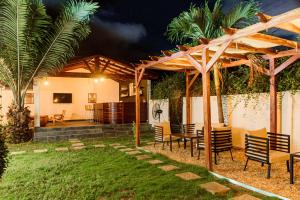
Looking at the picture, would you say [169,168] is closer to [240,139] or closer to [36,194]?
[36,194]

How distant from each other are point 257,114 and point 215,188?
3.95m

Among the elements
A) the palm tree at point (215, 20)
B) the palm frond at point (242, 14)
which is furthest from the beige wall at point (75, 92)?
the palm frond at point (242, 14)

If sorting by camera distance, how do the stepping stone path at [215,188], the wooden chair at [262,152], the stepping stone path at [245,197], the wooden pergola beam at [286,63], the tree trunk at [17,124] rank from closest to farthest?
the stepping stone path at [245,197]
the stepping stone path at [215,188]
the wooden chair at [262,152]
the wooden pergola beam at [286,63]
the tree trunk at [17,124]

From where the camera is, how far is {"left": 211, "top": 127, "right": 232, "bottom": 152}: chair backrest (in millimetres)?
6070

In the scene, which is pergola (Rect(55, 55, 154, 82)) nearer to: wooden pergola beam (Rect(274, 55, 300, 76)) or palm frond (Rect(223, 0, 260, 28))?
palm frond (Rect(223, 0, 260, 28))

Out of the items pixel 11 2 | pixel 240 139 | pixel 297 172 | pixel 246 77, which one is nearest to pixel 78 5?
pixel 11 2

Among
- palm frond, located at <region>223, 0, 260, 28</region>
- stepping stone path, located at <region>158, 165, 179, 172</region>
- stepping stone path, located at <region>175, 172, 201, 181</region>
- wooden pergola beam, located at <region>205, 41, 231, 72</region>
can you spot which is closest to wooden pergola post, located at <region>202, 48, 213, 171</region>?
wooden pergola beam, located at <region>205, 41, 231, 72</region>

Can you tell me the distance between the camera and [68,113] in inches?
648

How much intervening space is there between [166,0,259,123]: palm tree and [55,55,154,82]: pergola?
5.19 meters

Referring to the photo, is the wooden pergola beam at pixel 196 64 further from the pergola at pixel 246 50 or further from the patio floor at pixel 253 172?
the patio floor at pixel 253 172

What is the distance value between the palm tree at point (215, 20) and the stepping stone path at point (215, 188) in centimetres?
397

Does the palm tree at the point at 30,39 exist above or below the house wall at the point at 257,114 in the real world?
above

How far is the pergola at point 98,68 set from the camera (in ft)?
39.2

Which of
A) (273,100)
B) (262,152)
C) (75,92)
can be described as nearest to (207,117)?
(262,152)
